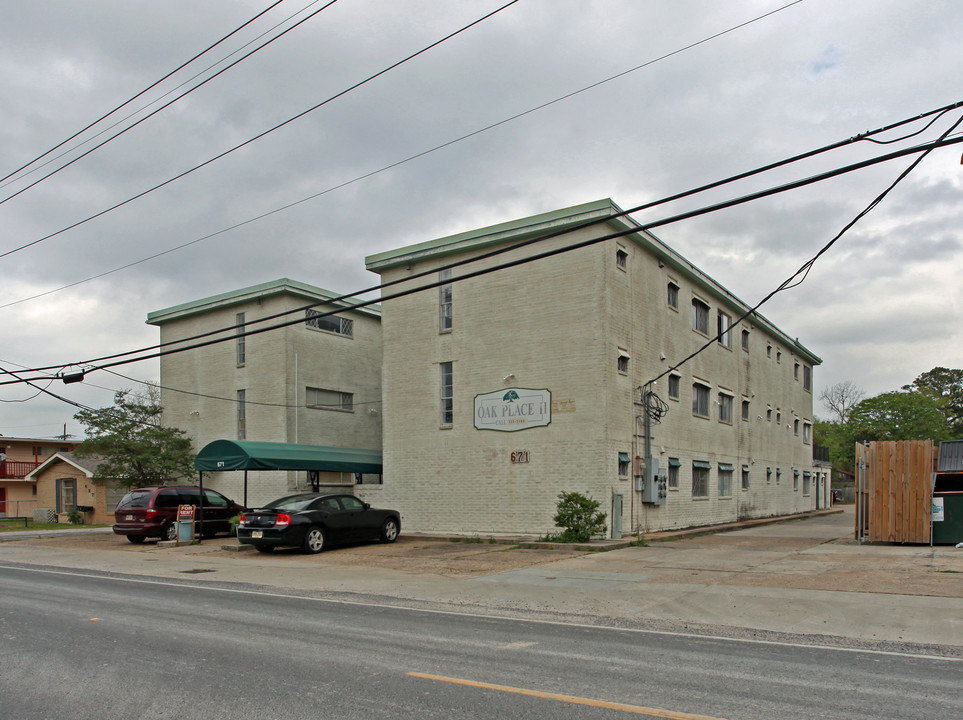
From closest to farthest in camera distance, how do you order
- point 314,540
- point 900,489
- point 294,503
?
point 900,489, point 314,540, point 294,503

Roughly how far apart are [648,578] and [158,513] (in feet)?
50.4

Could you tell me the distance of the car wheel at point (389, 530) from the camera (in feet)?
69.3

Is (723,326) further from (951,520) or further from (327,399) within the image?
(327,399)

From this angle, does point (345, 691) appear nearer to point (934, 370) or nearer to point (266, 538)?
point (266, 538)

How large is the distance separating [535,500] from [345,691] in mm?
16145

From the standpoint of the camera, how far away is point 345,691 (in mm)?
6238

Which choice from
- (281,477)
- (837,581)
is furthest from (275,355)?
(837,581)

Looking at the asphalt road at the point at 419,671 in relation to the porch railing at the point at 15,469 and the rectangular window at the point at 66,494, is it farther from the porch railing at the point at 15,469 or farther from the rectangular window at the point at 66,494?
the porch railing at the point at 15,469

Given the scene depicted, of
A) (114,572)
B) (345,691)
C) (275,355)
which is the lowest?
→ (114,572)

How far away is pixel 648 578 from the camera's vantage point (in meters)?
13.7

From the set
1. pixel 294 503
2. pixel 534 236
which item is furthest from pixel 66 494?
pixel 534 236

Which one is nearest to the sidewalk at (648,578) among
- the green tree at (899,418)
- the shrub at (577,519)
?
the shrub at (577,519)

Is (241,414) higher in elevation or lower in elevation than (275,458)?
higher

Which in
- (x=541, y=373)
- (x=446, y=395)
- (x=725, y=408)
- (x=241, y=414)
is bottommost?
(x=241, y=414)
